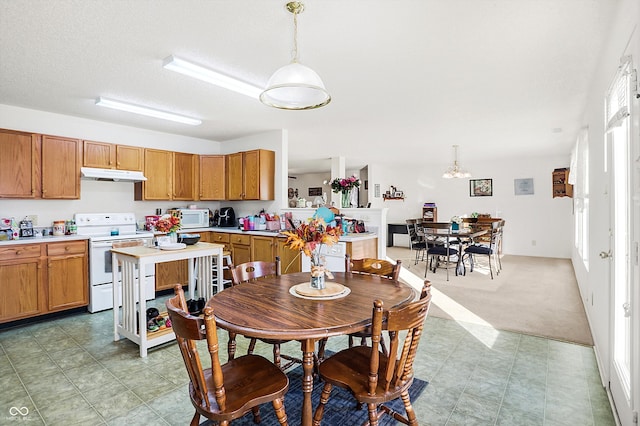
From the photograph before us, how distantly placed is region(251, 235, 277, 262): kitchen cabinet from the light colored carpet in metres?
2.17

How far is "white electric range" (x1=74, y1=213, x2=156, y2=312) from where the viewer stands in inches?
155

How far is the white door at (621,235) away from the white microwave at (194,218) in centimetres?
498

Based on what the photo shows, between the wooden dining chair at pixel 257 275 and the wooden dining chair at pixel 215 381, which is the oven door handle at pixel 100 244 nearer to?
the wooden dining chair at pixel 257 275

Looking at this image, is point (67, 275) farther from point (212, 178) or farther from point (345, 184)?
point (345, 184)

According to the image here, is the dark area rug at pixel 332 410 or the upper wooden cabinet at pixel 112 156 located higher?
the upper wooden cabinet at pixel 112 156

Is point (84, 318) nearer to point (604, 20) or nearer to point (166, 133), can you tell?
point (166, 133)

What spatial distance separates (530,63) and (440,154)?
16.3 ft

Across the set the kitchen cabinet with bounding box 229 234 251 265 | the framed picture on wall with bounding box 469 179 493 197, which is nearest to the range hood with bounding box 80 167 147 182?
the kitchen cabinet with bounding box 229 234 251 265

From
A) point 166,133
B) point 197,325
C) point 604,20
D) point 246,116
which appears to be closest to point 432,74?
point 604,20

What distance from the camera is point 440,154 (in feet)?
25.1

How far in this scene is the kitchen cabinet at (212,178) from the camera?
215 inches

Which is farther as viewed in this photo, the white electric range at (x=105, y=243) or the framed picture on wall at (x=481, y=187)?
the framed picture on wall at (x=481, y=187)

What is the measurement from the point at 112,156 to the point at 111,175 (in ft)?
1.11

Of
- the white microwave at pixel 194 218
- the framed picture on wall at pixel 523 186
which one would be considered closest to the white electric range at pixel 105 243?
the white microwave at pixel 194 218
